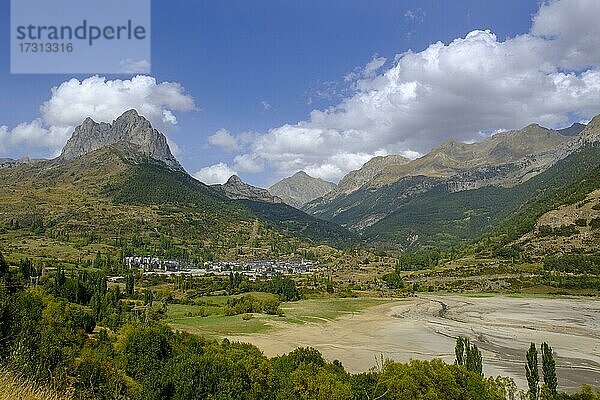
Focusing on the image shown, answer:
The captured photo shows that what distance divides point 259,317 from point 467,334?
4534 centimetres

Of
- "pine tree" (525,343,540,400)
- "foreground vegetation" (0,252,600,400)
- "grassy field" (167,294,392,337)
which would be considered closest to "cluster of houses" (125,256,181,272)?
"grassy field" (167,294,392,337)

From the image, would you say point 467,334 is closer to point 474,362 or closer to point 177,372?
point 474,362

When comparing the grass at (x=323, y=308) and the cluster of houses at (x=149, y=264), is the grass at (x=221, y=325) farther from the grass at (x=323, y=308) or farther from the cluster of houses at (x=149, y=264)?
the cluster of houses at (x=149, y=264)

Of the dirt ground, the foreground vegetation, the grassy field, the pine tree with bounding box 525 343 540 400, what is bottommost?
the dirt ground

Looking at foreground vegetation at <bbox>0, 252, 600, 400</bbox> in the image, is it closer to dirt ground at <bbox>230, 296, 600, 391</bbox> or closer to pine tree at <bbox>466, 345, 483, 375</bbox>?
pine tree at <bbox>466, 345, 483, 375</bbox>

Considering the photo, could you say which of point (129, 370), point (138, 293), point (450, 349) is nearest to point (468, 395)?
point (129, 370)

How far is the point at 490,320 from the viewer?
104750 millimetres

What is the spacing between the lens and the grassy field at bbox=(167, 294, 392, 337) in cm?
9319

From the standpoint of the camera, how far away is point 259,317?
4328 inches

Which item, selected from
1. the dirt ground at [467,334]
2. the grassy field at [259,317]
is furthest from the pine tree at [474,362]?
the grassy field at [259,317]

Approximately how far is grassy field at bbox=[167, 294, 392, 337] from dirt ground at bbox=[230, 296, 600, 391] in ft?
13.0

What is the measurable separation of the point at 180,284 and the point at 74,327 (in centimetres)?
8843

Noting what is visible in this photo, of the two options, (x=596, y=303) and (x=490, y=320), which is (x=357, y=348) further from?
(x=596, y=303)

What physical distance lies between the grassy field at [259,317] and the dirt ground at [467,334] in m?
3.96
